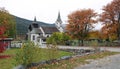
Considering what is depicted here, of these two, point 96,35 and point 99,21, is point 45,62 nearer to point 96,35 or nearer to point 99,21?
point 99,21

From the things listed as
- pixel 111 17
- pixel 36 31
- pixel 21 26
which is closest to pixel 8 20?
pixel 111 17

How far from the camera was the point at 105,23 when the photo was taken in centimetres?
5662

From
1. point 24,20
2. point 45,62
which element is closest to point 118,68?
point 45,62

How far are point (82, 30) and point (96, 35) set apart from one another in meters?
5.10

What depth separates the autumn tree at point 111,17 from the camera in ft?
183

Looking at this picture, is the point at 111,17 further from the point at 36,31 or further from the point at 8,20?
the point at 36,31

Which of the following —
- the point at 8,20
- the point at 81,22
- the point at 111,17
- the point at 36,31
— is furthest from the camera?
the point at 36,31

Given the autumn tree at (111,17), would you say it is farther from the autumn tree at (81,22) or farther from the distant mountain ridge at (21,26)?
the distant mountain ridge at (21,26)

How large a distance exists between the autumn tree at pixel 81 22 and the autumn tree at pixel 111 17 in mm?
5609

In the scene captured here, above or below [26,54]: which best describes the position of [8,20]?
above

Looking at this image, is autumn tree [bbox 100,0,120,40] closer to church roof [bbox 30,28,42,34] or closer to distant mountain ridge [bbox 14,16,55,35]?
church roof [bbox 30,28,42,34]

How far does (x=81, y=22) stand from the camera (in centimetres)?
6203

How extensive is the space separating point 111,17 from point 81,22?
329 inches

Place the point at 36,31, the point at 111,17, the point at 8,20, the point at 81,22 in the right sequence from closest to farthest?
the point at 111,17, the point at 81,22, the point at 8,20, the point at 36,31
